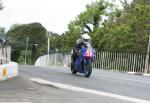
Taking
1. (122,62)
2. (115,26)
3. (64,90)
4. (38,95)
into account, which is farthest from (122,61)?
(38,95)

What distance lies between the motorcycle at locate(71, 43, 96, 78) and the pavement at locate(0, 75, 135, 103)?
15.5 ft

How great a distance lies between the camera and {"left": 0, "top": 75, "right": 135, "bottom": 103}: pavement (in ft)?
39.7

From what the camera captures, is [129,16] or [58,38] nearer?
[129,16]

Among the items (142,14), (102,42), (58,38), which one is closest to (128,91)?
(142,14)

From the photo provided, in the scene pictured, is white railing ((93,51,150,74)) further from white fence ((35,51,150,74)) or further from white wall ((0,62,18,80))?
white wall ((0,62,18,80))

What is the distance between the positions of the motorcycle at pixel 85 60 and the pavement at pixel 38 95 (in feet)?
15.5

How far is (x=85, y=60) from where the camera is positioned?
20031 millimetres

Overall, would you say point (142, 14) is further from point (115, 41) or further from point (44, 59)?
point (44, 59)

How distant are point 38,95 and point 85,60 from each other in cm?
734

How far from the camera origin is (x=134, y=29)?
142 ft

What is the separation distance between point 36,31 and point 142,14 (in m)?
64.4

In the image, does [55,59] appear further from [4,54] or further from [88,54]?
[4,54]

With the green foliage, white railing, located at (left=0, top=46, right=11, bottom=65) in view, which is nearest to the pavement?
white railing, located at (left=0, top=46, right=11, bottom=65)

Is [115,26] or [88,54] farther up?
[115,26]
